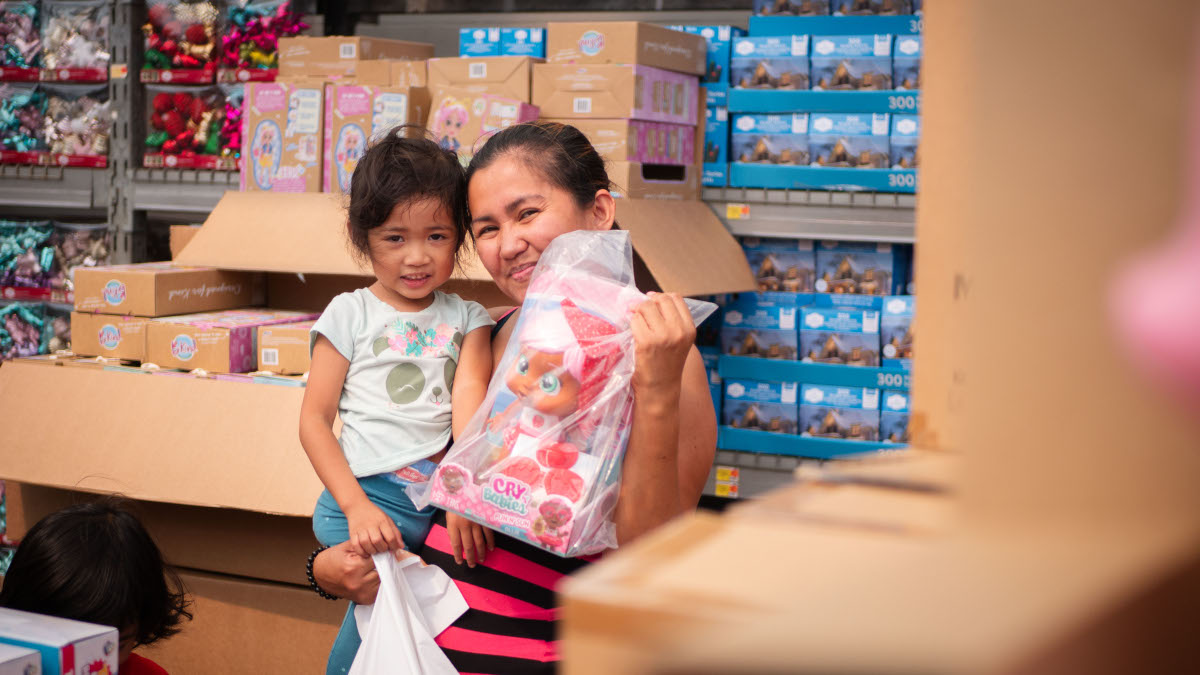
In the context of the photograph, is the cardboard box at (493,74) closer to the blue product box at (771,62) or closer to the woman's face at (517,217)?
the blue product box at (771,62)

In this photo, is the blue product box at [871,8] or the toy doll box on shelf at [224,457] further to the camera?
the blue product box at [871,8]

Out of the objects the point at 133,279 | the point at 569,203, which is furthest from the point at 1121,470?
the point at 133,279

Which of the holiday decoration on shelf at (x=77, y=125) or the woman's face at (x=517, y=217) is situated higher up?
the holiday decoration on shelf at (x=77, y=125)

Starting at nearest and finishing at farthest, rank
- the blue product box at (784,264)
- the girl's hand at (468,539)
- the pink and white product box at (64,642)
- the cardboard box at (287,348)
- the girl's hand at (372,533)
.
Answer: the pink and white product box at (64,642)
the girl's hand at (468,539)
the girl's hand at (372,533)
the cardboard box at (287,348)
the blue product box at (784,264)

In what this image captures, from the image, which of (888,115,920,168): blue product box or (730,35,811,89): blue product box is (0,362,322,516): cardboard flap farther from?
(888,115,920,168): blue product box

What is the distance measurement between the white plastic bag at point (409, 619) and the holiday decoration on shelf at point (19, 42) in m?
3.11

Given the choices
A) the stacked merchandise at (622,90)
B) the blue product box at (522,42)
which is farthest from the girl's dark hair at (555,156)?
the blue product box at (522,42)

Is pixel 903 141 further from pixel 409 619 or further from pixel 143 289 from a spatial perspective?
pixel 409 619

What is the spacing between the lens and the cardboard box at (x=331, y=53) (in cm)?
315

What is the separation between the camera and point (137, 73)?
3.54 m

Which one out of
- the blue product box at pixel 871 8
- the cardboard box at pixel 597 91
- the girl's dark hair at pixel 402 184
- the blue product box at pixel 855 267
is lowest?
the blue product box at pixel 855 267

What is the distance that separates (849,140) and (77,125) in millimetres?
2644

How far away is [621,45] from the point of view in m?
2.88

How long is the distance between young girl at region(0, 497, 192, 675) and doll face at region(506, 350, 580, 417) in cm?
79
